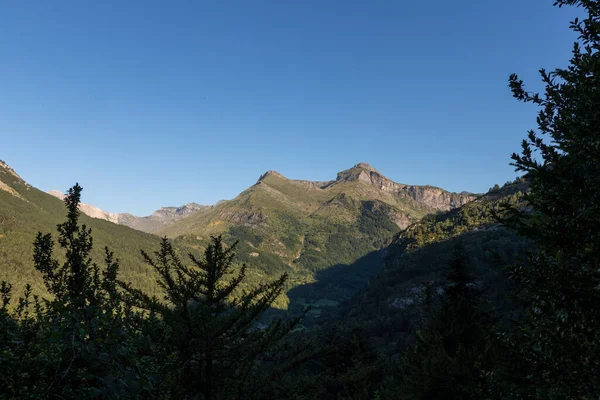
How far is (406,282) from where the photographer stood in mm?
195750

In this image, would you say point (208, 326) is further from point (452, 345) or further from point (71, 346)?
point (452, 345)

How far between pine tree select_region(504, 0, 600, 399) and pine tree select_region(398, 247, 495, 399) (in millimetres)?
6979

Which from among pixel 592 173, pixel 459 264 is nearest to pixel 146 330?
pixel 592 173

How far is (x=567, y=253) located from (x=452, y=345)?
12581 millimetres

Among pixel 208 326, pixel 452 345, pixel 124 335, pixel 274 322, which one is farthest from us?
pixel 452 345

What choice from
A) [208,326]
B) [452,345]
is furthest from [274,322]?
[452,345]

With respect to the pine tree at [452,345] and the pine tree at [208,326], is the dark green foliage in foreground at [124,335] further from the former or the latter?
the pine tree at [452,345]

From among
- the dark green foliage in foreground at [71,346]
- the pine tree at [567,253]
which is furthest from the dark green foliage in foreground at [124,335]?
the pine tree at [567,253]

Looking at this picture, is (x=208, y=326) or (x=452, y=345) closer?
(x=208, y=326)

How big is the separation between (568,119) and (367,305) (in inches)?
7839

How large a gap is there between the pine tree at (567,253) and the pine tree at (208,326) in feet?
21.7

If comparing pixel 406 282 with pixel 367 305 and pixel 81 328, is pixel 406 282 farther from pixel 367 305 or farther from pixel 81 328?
pixel 81 328

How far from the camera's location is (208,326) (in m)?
9.41

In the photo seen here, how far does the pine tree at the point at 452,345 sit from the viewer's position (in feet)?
46.4
